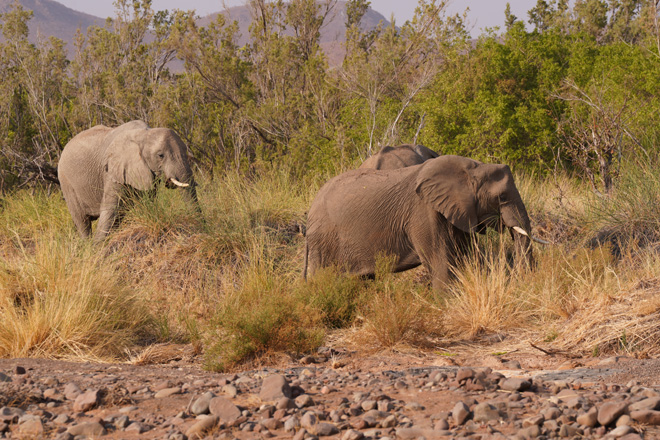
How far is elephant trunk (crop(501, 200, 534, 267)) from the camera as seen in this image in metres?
7.63

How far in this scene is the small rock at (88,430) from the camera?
3895mm

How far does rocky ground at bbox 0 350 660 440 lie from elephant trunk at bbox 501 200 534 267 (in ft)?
7.42

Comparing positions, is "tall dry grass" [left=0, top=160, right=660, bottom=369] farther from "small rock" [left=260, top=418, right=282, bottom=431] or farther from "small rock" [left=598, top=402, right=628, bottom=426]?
"small rock" [left=598, top=402, right=628, bottom=426]

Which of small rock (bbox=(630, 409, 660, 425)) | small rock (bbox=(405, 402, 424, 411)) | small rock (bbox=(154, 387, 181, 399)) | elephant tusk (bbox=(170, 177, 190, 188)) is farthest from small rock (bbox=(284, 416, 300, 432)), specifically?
elephant tusk (bbox=(170, 177, 190, 188))

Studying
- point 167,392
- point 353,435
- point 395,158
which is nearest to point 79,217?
point 395,158

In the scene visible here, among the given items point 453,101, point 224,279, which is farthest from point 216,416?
point 453,101

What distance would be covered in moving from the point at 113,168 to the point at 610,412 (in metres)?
8.28

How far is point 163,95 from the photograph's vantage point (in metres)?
18.5

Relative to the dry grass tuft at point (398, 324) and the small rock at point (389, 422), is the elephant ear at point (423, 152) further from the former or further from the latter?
the small rock at point (389, 422)

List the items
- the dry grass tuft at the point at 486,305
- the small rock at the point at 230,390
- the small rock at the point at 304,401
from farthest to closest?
1. the dry grass tuft at the point at 486,305
2. the small rock at the point at 230,390
3. the small rock at the point at 304,401

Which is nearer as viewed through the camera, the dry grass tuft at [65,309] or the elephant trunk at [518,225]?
the dry grass tuft at [65,309]

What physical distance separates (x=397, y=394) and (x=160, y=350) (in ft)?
9.73

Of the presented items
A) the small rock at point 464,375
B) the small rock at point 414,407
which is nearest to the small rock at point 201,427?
the small rock at point 414,407

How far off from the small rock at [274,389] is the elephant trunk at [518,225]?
3.80m
